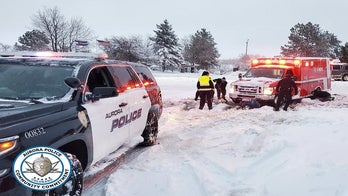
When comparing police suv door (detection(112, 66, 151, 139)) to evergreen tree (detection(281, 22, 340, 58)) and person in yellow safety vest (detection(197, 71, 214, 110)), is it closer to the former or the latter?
person in yellow safety vest (detection(197, 71, 214, 110))

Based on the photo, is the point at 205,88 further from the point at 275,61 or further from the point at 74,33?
the point at 74,33

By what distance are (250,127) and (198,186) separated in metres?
4.00

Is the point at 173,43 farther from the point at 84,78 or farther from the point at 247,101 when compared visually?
the point at 84,78

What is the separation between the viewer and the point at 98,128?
480cm

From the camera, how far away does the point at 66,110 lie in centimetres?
415

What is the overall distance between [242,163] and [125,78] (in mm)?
2249

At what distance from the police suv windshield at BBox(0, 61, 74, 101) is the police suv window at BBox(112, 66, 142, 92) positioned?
3.83 ft

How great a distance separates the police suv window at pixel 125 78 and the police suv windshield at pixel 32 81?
1166mm

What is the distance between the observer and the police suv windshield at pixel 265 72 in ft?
55.5

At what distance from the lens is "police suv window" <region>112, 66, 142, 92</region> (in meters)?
6.05

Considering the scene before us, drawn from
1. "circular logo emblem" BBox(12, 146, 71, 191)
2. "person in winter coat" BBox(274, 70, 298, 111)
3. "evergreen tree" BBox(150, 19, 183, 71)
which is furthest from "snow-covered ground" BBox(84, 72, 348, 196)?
"evergreen tree" BBox(150, 19, 183, 71)

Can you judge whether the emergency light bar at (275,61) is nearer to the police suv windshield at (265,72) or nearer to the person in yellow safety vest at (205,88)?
the police suv windshield at (265,72)

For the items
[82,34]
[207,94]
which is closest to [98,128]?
[207,94]

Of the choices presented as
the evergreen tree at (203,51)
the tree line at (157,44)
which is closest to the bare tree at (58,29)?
the tree line at (157,44)
